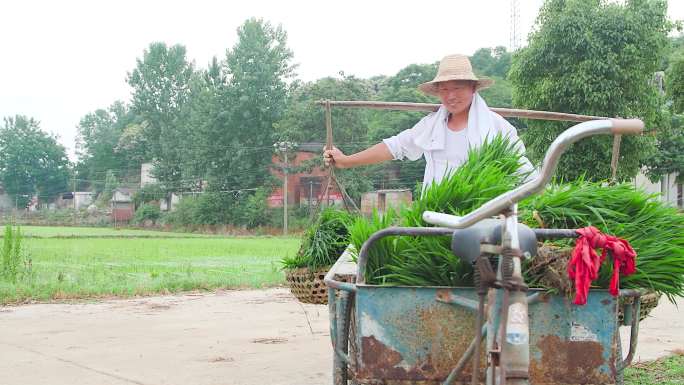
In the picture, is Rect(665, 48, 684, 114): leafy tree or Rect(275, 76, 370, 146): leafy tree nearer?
Rect(665, 48, 684, 114): leafy tree

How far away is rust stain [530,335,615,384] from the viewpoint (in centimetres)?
262

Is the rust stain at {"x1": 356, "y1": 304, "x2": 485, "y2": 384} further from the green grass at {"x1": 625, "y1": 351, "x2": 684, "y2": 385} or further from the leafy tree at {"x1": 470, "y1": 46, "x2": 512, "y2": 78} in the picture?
the leafy tree at {"x1": 470, "y1": 46, "x2": 512, "y2": 78}

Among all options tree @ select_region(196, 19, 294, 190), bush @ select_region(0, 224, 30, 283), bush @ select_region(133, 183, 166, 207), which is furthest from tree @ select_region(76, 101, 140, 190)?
bush @ select_region(0, 224, 30, 283)

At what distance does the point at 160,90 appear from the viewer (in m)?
65.6

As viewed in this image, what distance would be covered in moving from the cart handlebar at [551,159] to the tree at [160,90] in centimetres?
6311

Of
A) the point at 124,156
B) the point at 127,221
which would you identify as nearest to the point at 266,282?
the point at 127,221

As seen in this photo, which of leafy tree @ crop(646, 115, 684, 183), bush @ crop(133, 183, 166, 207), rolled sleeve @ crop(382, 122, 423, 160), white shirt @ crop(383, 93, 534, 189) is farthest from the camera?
bush @ crop(133, 183, 166, 207)

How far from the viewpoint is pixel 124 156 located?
80688 mm

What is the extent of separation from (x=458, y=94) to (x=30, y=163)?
86976 millimetres

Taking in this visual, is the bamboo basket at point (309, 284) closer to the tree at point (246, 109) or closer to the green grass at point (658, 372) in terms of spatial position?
the green grass at point (658, 372)

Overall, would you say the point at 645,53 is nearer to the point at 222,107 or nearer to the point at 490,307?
the point at 490,307

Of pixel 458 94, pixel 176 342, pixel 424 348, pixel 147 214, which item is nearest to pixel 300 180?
pixel 147 214

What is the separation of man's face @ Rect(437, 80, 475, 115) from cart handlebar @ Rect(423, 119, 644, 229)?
7.08ft

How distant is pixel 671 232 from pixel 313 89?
45.8 metres
